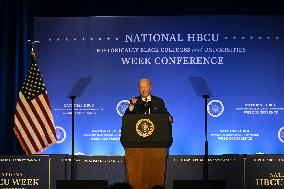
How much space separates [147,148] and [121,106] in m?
2.93

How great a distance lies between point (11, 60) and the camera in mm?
9945

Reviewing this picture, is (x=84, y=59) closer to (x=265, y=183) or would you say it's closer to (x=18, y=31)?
(x=18, y=31)

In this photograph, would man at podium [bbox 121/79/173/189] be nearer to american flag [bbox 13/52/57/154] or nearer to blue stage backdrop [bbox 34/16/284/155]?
american flag [bbox 13/52/57/154]

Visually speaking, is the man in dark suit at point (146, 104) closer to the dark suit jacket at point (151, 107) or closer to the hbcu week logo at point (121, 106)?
the dark suit jacket at point (151, 107)

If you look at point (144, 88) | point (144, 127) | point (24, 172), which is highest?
point (144, 88)

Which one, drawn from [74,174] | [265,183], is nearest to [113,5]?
[74,174]

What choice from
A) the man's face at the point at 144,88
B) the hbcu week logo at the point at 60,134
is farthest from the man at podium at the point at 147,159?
the hbcu week logo at the point at 60,134

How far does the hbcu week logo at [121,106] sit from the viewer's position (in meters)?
9.73

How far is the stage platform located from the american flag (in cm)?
102

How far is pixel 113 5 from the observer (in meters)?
10.1

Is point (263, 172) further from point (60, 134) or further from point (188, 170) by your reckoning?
point (60, 134)

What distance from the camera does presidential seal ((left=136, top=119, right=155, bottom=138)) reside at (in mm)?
6875

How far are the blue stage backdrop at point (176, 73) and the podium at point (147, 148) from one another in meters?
2.76

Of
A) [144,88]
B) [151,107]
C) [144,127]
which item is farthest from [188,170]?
[144,127]
